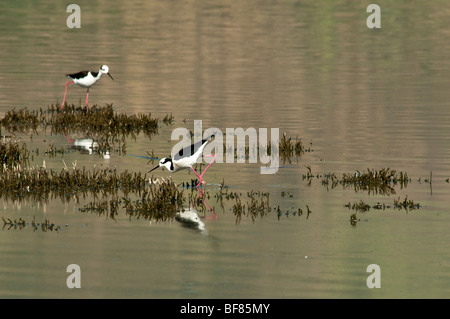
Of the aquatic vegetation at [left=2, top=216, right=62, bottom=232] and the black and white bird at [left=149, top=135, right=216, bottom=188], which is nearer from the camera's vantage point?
the aquatic vegetation at [left=2, top=216, right=62, bottom=232]

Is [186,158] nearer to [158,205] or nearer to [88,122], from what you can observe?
[158,205]

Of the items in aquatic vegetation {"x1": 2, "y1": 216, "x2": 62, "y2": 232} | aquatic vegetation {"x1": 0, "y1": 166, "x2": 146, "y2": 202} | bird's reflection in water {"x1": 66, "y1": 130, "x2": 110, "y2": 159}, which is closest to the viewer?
aquatic vegetation {"x1": 2, "y1": 216, "x2": 62, "y2": 232}

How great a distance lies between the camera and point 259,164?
19.2 m

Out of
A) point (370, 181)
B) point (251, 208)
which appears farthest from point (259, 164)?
point (251, 208)

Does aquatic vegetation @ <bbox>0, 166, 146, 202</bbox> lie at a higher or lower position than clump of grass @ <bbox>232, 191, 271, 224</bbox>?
higher

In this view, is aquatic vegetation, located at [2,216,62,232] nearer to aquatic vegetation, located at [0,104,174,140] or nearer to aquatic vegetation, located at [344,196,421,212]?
aquatic vegetation, located at [344,196,421,212]

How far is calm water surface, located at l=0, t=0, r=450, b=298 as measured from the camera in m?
11.2

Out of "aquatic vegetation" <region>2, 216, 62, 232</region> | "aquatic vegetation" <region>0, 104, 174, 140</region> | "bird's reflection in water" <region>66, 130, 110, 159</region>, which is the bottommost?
"aquatic vegetation" <region>2, 216, 62, 232</region>

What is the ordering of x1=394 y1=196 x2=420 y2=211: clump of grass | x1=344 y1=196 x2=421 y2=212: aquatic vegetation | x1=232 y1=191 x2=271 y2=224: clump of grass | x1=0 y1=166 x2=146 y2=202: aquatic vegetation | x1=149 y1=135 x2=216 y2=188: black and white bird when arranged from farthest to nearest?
x1=149 y1=135 x2=216 y2=188: black and white bird
x1=0 y1=166 x2=146 y2=202: aquatic vegetation
x1=394 y1=196 x2=420 y2=211: clump of grass
x1=344 y1=196 x2=421 y2=212: aquatic vegetation
x1=232 y1=191 x2=271 y2=224: clump of grass

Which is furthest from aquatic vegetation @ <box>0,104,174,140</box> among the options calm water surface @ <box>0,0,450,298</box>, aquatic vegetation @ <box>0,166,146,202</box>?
aquatic vegetation @ <box>0,166,146,202</box>

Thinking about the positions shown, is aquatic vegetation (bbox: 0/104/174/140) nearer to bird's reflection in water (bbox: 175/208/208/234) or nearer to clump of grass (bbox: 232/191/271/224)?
clump of grass (bbox: 232/191/271/224)

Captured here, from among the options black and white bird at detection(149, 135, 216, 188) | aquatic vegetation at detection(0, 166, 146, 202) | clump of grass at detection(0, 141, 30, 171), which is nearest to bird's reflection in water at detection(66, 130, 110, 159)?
clump of grass at detection(0, 141, 30, 171)

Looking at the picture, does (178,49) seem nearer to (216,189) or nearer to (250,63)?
(250,63)

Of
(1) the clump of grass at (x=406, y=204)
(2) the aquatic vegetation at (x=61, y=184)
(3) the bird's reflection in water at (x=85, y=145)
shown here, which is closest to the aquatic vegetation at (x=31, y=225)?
(2) the aquatic vegetation at (x=61, y=184)
